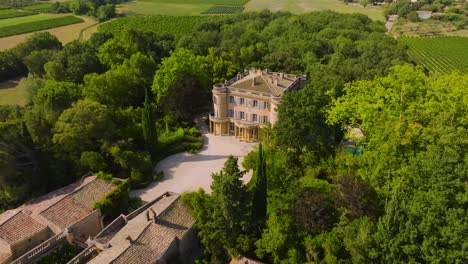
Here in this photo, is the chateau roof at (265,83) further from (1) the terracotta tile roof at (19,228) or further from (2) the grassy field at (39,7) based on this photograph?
(2) the grassy field at (39,7)

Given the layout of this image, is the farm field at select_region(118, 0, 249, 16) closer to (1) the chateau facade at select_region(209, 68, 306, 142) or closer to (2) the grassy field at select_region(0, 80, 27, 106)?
(2) the grassy field at select_region(0, 80, 27, 106)

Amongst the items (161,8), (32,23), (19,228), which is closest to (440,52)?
(161,8)

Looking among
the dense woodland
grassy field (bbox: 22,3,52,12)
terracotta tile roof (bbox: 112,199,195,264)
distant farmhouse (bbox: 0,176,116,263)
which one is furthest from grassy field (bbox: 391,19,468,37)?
grassy field (bbox: 22,3,52,12)

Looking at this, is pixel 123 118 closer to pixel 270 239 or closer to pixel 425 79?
pixel 270 239

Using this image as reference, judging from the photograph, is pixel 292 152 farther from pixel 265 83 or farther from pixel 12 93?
pixel 12 93

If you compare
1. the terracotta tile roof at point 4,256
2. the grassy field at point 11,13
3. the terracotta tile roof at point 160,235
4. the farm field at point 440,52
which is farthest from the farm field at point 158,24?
the terracotta tile roof at point 4,256

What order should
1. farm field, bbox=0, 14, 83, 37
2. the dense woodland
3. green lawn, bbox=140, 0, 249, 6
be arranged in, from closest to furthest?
1. the dense woodland
2. farm field, bbox=0, 14, 83, 37
3. green lawn, bbox=140, 0, 249, 6
